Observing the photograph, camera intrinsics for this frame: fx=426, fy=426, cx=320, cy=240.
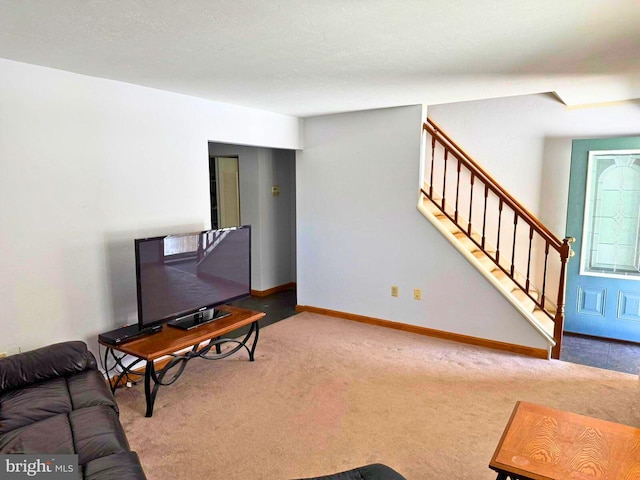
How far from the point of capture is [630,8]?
1829 mm

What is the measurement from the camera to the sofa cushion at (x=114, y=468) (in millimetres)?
1669

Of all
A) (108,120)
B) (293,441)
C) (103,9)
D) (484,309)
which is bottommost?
(293,441)

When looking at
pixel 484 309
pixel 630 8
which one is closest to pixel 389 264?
pixel 484 309

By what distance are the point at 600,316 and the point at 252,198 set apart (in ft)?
13.9

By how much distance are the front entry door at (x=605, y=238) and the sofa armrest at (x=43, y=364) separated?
179 inches

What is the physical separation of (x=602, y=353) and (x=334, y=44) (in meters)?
3.74

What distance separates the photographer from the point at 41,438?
188 centimetres

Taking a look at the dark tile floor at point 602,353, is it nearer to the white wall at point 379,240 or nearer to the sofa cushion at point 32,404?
the white wall at point 379,240

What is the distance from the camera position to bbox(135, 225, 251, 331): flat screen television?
9.81 feet

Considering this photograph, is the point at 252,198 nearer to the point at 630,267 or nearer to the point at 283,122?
the point at 283,122

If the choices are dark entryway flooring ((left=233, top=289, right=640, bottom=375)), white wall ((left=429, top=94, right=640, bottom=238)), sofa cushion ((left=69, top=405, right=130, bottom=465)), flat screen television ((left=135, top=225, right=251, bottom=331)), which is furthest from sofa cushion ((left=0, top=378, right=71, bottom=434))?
white wall ((left=429, top=94, right=640, bottom=238))

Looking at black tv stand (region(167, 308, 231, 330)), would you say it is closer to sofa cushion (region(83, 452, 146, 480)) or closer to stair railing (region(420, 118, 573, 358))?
sofa cushion (region(83, 452, 146, 480))

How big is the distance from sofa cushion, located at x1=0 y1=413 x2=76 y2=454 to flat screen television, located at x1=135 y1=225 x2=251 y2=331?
3.37 ft

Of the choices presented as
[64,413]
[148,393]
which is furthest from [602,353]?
[64,413]
